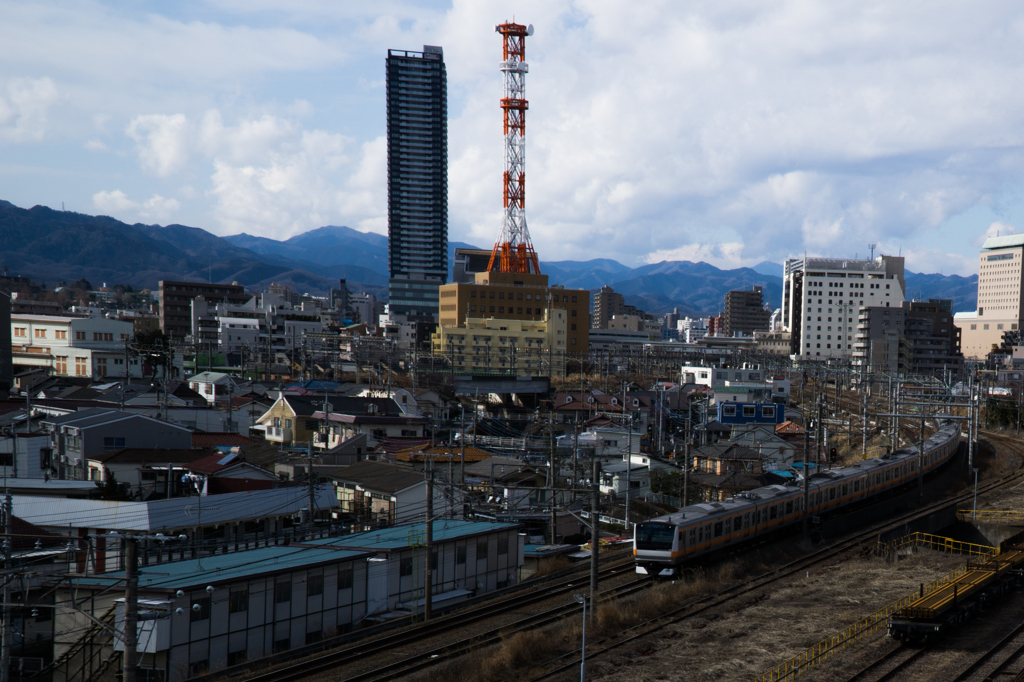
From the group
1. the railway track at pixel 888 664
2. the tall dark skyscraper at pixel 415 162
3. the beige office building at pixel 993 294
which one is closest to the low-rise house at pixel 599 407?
the railway track at pixel 888 664

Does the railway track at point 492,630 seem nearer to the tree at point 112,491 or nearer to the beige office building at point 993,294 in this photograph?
the tree at point 112,491

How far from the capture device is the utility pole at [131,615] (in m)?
6.61

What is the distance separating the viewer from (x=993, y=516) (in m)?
20.3

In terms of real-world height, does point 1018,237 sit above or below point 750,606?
above

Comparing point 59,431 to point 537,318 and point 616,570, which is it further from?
point 537,318

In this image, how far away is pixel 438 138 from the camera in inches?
4956

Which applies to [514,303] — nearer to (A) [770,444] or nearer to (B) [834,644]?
(A) [770,444]

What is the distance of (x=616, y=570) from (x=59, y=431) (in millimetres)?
16065

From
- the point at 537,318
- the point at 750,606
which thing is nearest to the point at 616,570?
the point at 750,606

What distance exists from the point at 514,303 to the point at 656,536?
54.5 meters

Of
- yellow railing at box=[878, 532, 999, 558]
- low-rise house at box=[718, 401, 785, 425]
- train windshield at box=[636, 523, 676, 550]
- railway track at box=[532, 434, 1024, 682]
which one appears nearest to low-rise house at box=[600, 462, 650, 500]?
railway track at box=[532, 434, 1024, 682]

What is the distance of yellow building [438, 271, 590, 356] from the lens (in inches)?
2655

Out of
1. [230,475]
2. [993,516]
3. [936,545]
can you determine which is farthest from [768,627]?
[230,475]

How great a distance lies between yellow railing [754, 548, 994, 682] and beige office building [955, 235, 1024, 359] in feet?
325
